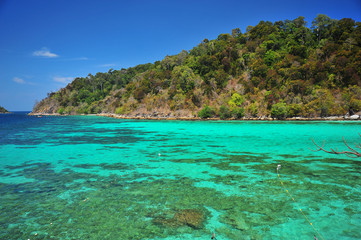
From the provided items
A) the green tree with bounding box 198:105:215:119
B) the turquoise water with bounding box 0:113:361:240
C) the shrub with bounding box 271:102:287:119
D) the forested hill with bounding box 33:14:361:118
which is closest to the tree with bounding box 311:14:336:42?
the forested hill with bounding box 33:14:361:118

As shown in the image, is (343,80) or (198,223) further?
(343,80)

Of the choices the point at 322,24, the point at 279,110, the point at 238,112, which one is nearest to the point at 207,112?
the point at 238,112

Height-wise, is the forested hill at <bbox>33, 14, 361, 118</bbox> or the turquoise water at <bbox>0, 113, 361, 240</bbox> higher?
the forested hill at <bbox>33, 14, 361, 118</bbox>

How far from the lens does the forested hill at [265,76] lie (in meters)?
57.5

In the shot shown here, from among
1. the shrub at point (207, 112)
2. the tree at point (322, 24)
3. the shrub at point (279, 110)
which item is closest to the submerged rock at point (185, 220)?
the shrub at point (279, 110)

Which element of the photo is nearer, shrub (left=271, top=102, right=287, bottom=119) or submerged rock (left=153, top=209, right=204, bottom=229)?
submerged rock (left=153, top=209, right=204, bottom=229)

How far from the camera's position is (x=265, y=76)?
70.2m

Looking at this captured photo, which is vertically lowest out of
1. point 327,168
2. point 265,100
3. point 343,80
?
point 327,168

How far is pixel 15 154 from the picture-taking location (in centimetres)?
1627

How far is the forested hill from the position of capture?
5747cm

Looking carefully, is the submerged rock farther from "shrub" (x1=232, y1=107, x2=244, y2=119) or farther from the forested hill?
"shrub" (x1=232, y1=107, x2=244, y2=119)

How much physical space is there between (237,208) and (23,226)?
20.1 feet

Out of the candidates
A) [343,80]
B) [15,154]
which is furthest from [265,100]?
[15,154]

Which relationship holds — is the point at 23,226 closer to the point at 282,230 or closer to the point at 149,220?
the point at 149,220
